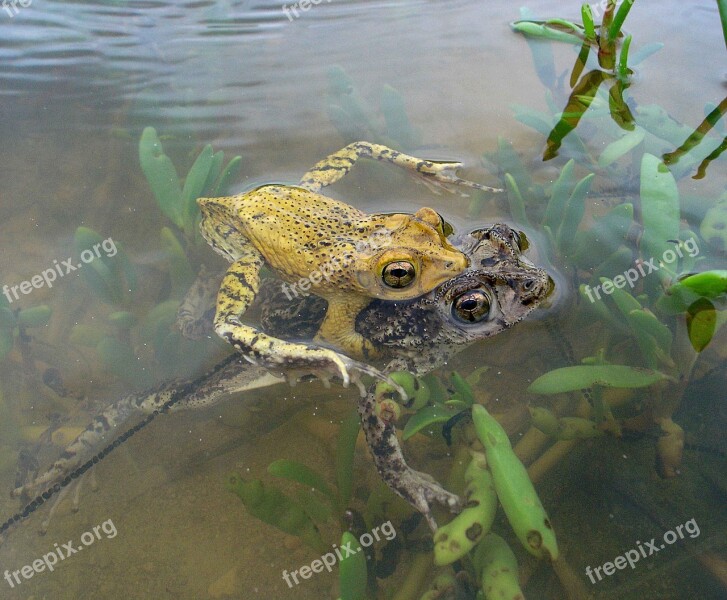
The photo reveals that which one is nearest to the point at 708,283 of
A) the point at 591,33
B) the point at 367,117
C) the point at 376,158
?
the point at 376,158

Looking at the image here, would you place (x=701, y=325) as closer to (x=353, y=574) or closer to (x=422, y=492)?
(x=422, y=492)

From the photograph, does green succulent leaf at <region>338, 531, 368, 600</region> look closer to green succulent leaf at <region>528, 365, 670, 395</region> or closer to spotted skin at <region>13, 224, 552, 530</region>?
spotted skin at <region>13, 224, 552, 530</region>

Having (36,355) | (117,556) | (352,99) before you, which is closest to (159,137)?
(352,99)

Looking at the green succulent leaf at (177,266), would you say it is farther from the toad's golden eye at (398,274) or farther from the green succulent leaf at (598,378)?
the green succulent leaf at (598,378)

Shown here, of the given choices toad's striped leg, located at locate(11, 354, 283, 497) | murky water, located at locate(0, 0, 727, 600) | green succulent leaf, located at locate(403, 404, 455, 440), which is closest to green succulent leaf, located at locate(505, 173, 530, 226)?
murky water, located at locate(0, 0, 727, 600)

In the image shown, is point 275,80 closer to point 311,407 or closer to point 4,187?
point 4,187

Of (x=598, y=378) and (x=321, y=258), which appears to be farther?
(x=321, y=258)

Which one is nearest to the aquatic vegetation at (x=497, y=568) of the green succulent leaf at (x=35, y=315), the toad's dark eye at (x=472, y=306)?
the toad's dark eye at (x=472, y=306)
